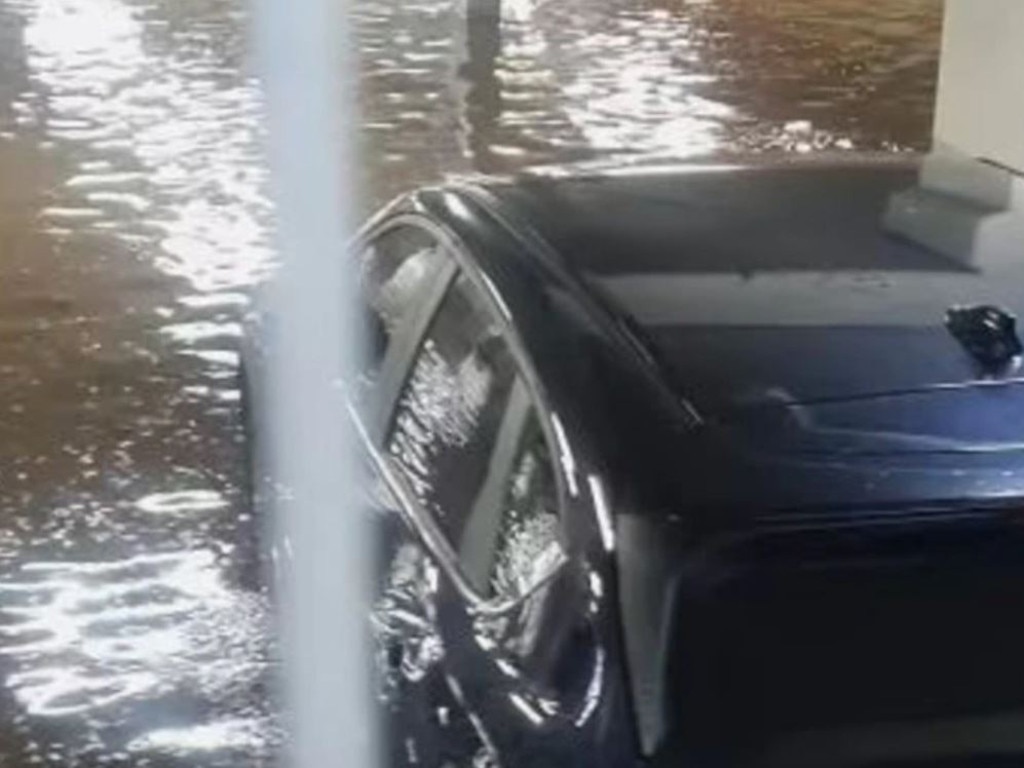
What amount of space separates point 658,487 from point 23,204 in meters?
6.67

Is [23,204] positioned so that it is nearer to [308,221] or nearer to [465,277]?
[465,277]

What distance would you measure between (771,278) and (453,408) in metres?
0.55

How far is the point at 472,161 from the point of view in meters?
9.34

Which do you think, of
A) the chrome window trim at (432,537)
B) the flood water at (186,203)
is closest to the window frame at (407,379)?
the chrome window trim at (432,537)

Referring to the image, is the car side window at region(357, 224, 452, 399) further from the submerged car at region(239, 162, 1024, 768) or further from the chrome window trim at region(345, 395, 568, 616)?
the chrome window trim at region(345, 395, 568, 616)

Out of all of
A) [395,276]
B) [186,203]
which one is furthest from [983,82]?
[186,203]

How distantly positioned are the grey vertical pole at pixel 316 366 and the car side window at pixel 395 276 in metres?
2.20

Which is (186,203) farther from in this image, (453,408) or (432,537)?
(432,537)

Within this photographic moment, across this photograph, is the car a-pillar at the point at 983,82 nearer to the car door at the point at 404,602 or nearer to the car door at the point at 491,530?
the car door at the point at 404,602

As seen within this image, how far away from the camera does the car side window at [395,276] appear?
342cm

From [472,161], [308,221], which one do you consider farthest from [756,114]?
[308,221]

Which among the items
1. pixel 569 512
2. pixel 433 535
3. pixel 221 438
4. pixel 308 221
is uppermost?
pixel 308 221

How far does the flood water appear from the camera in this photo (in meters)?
4.67

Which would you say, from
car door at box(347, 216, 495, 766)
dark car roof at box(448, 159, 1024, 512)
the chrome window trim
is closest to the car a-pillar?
dark car roof at box(448, 159, 1024, 512)
